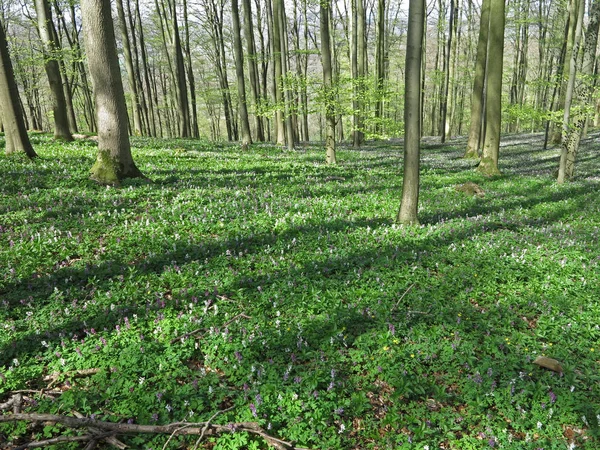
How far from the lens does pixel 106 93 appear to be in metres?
10.1

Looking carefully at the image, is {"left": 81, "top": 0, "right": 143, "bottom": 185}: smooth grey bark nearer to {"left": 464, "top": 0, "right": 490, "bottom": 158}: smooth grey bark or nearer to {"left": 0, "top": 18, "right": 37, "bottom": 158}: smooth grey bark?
{"left": 0, "top": 18, "right": 37, "bottom": 158}: smooth grey bark

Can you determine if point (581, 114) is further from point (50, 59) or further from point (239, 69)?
point (50, 59)

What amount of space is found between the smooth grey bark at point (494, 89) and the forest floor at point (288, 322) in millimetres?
7301

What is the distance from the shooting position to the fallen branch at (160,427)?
3.45 m

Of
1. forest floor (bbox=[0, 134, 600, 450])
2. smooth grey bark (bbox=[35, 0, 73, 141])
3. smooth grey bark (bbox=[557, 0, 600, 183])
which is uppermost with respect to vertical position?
smooth grey bark (bbox=[35, 0, 73, 141])

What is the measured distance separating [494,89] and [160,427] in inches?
744

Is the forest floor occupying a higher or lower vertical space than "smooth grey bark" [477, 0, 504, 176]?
lower

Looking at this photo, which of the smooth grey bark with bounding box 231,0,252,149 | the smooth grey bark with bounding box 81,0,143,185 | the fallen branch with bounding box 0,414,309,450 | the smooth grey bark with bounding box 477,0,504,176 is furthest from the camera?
the smooth grey bark with bounding box 231,0,252,149

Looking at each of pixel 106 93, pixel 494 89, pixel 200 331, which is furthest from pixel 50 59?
pixel 494 89

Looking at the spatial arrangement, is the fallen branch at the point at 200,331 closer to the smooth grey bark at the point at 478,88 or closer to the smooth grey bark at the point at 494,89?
the smooth grey bark at the point at 494,89

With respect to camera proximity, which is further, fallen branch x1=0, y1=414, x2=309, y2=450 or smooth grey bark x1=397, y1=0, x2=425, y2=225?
smooth grey bark x1=397, y1=0, x2=425, y2=225

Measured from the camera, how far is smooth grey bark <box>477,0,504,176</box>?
53.6 feet

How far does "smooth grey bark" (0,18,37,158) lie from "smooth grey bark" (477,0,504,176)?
750 inches

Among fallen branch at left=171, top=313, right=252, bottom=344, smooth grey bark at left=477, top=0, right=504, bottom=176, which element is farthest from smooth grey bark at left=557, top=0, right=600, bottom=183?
fallen branch at left=171, top=313, right=252, bottom=344
